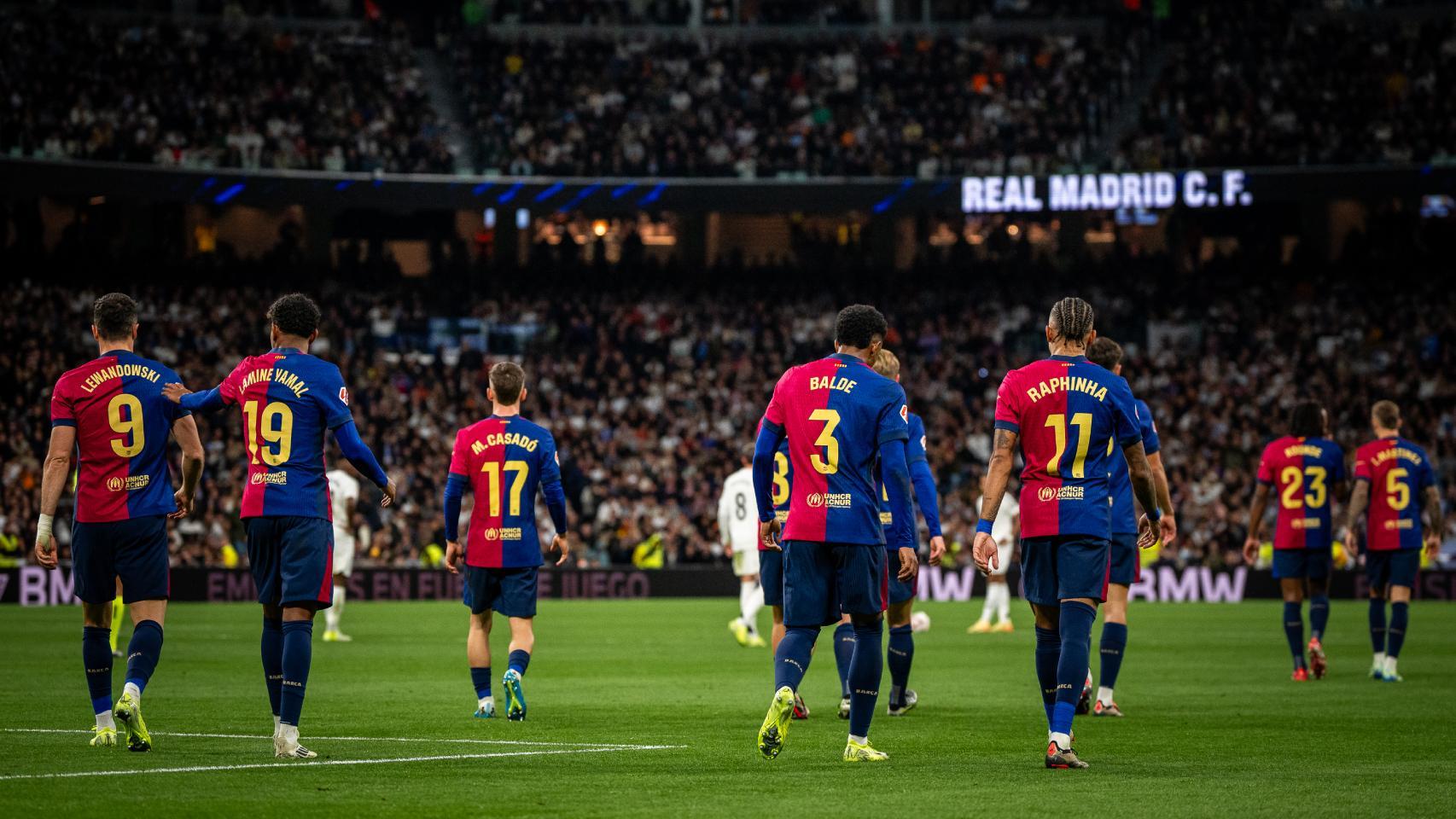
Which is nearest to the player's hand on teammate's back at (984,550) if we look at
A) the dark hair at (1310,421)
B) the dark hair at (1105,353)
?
the dark hair at (1105,353)

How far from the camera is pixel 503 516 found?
13.9m

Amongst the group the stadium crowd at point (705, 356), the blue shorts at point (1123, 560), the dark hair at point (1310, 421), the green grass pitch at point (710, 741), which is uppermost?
the stadium crowd at point (705, 356)

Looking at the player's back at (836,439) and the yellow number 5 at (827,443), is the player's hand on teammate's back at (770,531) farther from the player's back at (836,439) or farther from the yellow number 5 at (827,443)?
the yellow number 5 at (827,443)

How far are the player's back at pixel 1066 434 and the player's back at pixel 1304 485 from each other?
7850 millimetres

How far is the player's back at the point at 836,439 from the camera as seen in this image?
10.6m

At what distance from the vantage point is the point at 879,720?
1402 cm

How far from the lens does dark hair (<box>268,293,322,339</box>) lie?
36.0ft

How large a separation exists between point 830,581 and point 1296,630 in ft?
31.0

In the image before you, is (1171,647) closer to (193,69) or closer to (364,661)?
(364,661)

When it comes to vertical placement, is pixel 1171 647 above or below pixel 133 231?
A: below

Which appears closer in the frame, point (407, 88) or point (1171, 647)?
point (1171, 647)

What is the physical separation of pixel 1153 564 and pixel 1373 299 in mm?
12603

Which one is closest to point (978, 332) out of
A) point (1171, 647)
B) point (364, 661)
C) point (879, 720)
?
point (1171, 647)

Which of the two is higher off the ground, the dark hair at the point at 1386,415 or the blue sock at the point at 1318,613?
the dark hair at the point at 1386,415
